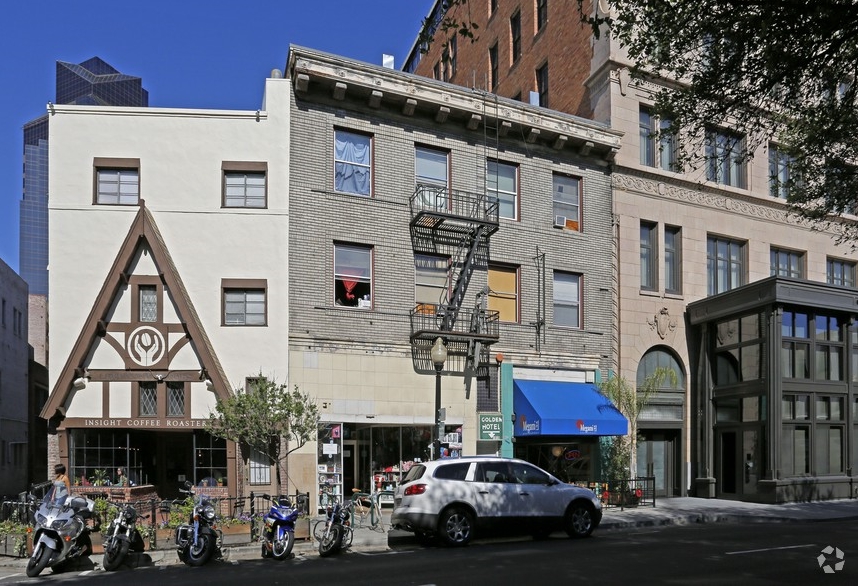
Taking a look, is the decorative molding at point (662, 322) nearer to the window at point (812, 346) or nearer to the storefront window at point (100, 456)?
the window at point (812, 346)

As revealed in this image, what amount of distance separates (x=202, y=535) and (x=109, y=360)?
300 inches

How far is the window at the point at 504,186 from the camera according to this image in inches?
944

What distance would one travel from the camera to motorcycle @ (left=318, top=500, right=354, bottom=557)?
47.4 ft

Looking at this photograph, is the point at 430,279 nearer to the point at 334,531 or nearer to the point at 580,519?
the point at 580,519

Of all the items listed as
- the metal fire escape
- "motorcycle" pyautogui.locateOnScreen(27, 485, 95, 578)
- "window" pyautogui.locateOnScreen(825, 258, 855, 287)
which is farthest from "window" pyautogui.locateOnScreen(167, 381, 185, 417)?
"window" pyautogui.locateOnScreen(825, 258, 855, 287)

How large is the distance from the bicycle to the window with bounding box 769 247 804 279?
17124 millimetres

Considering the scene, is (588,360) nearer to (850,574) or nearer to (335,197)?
(335,197)

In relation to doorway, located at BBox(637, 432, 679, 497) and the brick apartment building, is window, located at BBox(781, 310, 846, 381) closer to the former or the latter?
the brick apartment building

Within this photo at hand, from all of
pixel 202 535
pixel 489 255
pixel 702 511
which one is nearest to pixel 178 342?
pixel 202 535

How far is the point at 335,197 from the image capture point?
21547mm

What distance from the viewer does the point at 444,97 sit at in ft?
75.0

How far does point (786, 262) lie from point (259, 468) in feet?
68.1

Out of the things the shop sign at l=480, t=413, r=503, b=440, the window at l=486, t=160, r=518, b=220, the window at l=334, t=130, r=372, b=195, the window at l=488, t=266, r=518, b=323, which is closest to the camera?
the window at l=334, t=130, r=372, b=195

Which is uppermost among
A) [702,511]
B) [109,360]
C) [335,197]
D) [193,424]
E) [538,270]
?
[335,197]
